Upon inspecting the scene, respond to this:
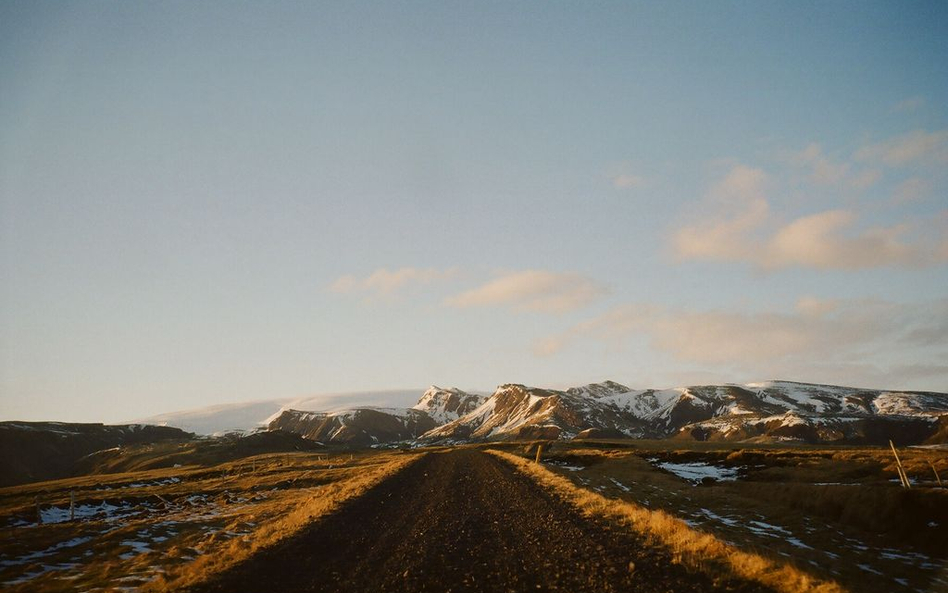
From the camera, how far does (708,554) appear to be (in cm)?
1276

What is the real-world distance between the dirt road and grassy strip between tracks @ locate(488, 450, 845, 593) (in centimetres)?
59

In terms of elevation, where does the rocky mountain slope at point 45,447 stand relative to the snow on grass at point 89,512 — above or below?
below

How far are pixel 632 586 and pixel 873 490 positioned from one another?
17696mm

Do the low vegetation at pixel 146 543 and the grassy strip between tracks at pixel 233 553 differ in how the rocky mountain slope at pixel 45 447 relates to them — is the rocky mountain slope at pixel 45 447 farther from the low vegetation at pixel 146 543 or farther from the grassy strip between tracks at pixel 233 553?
the grassy strip between tracks at pixel 233 553

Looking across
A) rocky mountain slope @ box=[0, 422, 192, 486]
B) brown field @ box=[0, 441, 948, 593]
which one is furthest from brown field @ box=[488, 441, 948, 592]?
rocky mountain slope @ box=[0, 422, 192, 486]

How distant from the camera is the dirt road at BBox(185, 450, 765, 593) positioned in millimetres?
11102

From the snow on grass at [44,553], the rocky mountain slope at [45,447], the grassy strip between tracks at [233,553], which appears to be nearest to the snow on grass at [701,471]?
the grassy strip between tracks at [233,553]

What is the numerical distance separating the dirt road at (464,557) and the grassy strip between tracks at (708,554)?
0.59 m

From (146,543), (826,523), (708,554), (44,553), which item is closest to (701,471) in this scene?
(826,523)

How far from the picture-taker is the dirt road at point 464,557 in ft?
Result: 36.4

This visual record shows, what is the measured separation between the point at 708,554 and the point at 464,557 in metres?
7.03

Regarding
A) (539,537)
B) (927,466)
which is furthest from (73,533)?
(927,466)

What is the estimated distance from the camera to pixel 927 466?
32.5 metres

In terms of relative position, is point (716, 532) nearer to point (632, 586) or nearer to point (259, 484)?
point (632, 586)
